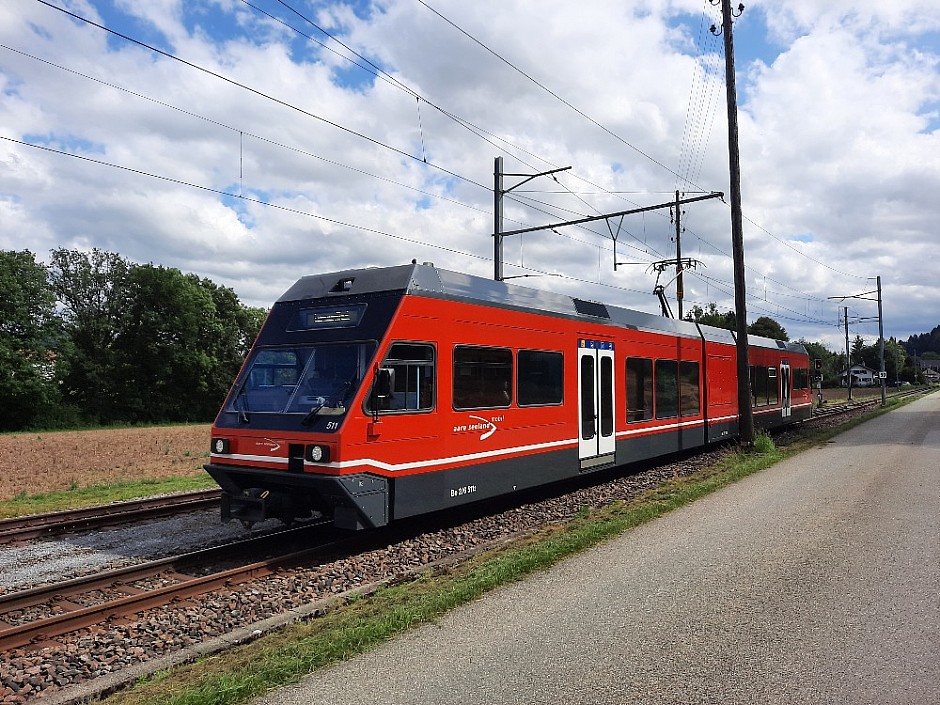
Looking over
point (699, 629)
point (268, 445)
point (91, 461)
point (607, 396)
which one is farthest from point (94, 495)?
point (699, 629)

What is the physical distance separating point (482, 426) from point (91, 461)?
16.0m

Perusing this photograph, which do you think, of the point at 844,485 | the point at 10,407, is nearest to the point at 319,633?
the point at 844,485

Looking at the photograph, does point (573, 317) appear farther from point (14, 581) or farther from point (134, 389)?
point (134, 389)

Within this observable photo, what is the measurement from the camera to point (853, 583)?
20.4 ft

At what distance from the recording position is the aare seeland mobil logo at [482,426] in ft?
29.4

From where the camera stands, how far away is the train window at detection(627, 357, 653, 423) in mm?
13273

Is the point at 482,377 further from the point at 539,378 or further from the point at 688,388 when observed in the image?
the point at 688,388

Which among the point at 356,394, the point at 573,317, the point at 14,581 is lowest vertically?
the point at 14,581

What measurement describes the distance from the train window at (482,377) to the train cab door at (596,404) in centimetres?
226

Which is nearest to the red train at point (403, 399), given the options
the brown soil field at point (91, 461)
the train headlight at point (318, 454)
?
the train headlight at point (318, 454)

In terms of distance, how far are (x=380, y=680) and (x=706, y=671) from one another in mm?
2054

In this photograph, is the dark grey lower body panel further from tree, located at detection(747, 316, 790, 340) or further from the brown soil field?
tree, located at detection(747, 316, 790, 340)

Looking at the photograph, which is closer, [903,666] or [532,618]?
[903,666]

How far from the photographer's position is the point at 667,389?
48.8 feet
